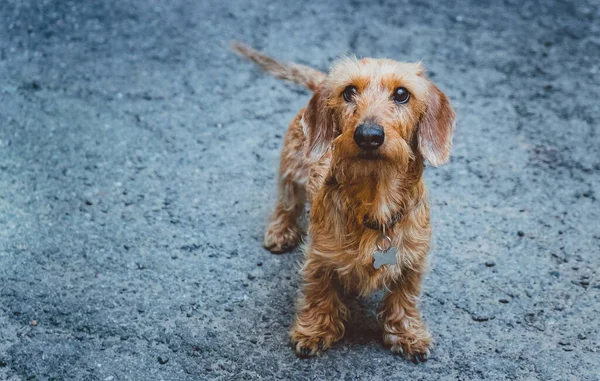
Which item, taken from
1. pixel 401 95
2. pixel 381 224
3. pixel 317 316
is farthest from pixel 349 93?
pixel 317 316

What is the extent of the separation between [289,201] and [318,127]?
840mm

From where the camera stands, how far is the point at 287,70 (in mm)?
3955

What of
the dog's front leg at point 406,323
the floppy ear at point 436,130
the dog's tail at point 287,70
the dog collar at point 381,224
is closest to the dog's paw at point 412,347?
the dog's front leg at point 406,323

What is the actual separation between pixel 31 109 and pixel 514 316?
3.43m

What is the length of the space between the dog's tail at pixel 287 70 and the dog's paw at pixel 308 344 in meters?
1.40

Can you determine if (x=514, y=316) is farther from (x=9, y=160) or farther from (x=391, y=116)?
(x=9, y=160)

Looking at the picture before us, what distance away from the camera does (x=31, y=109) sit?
15.3 ft

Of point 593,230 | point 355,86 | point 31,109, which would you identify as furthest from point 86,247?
point 593,230

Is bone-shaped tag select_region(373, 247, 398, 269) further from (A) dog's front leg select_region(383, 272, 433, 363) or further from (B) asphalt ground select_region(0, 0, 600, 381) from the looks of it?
(B) asphalt ground select_region(0, 0, 600, 381)

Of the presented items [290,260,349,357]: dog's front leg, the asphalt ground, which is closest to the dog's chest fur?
[290,260,349,357]: dog's front leg

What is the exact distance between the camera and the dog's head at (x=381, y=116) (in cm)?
263

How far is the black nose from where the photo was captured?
258cm

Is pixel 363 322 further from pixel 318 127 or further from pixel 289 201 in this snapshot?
pixel 318 127

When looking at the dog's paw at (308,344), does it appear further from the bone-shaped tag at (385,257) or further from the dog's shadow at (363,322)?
the bone-shaped tag at (385,257)
